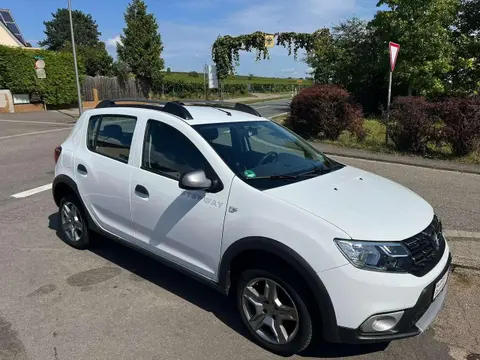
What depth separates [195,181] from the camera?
3008 millimetres

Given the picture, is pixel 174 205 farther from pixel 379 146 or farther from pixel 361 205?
pixel 379 146

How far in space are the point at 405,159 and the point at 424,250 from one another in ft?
25.4

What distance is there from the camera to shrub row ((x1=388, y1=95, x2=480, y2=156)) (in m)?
9.37

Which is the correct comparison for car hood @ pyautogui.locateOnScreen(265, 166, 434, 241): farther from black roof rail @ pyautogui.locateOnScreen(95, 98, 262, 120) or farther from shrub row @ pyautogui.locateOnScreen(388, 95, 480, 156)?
shrub row @ pyautogui.locateOnScreen(388, 95, 480, 156)

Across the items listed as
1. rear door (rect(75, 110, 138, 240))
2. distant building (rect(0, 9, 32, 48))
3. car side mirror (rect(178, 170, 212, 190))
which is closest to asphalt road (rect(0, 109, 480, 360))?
rear door (rect(75, 110, 138, 240))

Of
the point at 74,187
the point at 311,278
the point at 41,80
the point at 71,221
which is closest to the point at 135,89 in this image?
the point at 41,80

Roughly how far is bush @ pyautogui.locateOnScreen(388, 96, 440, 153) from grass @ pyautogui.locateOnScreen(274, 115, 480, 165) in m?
0.25

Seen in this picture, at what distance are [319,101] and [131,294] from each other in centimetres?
985

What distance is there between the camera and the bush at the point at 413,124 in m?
9.87

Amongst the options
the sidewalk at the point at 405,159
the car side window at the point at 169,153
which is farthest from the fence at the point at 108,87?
the car side window at the point at 169,153

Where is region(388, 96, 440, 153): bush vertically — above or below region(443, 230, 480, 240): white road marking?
above

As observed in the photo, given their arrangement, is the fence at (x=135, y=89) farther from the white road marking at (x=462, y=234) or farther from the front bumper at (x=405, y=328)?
the front bumper at (x=405, y=328)

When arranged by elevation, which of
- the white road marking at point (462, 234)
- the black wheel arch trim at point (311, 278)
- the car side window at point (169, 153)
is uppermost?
the car side window at point (169, 153)

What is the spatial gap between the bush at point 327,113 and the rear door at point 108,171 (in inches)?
350
